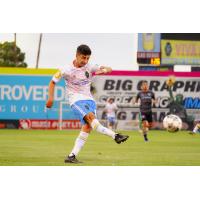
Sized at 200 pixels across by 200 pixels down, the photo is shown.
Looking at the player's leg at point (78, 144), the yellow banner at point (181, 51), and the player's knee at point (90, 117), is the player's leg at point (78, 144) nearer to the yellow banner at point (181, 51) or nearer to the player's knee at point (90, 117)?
the player's knee at point (90, 117)

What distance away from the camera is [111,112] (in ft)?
91.9

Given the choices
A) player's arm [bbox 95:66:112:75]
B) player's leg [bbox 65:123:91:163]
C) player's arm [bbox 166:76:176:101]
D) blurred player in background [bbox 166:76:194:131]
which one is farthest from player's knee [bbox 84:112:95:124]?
player's arm [bbox 166:76:176:101]

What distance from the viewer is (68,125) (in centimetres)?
2859

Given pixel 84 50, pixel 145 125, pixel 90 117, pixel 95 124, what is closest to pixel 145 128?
pixel 145 125

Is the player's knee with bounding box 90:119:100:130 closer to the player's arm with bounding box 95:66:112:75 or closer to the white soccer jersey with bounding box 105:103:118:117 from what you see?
the player's arm with bounding box 95:66:112:75

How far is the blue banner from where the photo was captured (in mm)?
28531

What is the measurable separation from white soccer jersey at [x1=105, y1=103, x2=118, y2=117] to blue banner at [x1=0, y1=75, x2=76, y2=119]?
4.57 ft

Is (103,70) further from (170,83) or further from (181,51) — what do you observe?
(181,51)

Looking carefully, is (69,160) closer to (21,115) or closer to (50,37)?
(21,115)

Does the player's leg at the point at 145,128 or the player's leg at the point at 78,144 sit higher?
the player's leg at the point at 78,144

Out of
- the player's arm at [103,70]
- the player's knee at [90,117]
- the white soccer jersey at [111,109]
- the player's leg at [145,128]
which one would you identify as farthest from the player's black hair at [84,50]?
the white soccer jersey at [111,109]

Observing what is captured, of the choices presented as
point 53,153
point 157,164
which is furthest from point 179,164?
point 53,153

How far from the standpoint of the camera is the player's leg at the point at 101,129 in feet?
35.0

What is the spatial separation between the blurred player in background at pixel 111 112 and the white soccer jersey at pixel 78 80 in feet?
54.1
